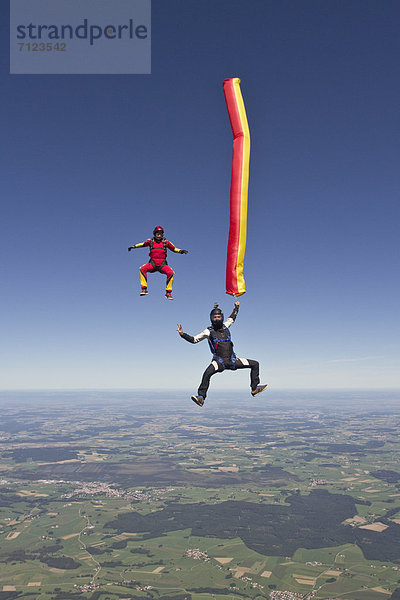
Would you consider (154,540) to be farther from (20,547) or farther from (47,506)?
(47,506)

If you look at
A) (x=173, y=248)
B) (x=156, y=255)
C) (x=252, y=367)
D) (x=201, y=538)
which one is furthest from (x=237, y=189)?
(x=201, y=538)

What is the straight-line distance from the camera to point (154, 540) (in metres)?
123

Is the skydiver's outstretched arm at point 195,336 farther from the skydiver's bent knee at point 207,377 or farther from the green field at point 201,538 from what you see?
the green field at point 201,538

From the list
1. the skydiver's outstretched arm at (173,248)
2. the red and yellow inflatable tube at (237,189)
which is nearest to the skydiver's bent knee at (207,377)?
the red and yellow inflatable tube at (237,189)

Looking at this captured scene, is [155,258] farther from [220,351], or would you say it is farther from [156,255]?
[220,351]

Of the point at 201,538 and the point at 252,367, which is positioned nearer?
the point at 252,367

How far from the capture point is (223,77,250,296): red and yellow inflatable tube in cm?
1200

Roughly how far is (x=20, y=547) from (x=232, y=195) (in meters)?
143

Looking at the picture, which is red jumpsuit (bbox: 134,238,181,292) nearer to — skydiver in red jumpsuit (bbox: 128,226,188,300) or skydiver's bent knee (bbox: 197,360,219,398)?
skydiver in red jumpsuit (bbox: 128,226,188,300)

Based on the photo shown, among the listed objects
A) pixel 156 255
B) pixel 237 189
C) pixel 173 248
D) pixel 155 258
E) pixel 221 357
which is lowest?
pixel 221 357

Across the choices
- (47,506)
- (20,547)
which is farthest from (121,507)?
(20,547)

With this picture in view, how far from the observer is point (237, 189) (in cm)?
1201

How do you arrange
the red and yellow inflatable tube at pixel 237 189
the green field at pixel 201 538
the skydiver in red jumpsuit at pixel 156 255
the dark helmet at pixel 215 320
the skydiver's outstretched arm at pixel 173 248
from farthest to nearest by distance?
1. the green field at pixel 201 538
2. the skydiver's outstretched arm at pixel 173 248
3. the skydiver in red jumpsuit at pixel 156 255
4. the dark helmet at pixel 215 320
5. the red and yellow inflatable tube at pixel 237 189

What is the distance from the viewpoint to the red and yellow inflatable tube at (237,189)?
1200cm
